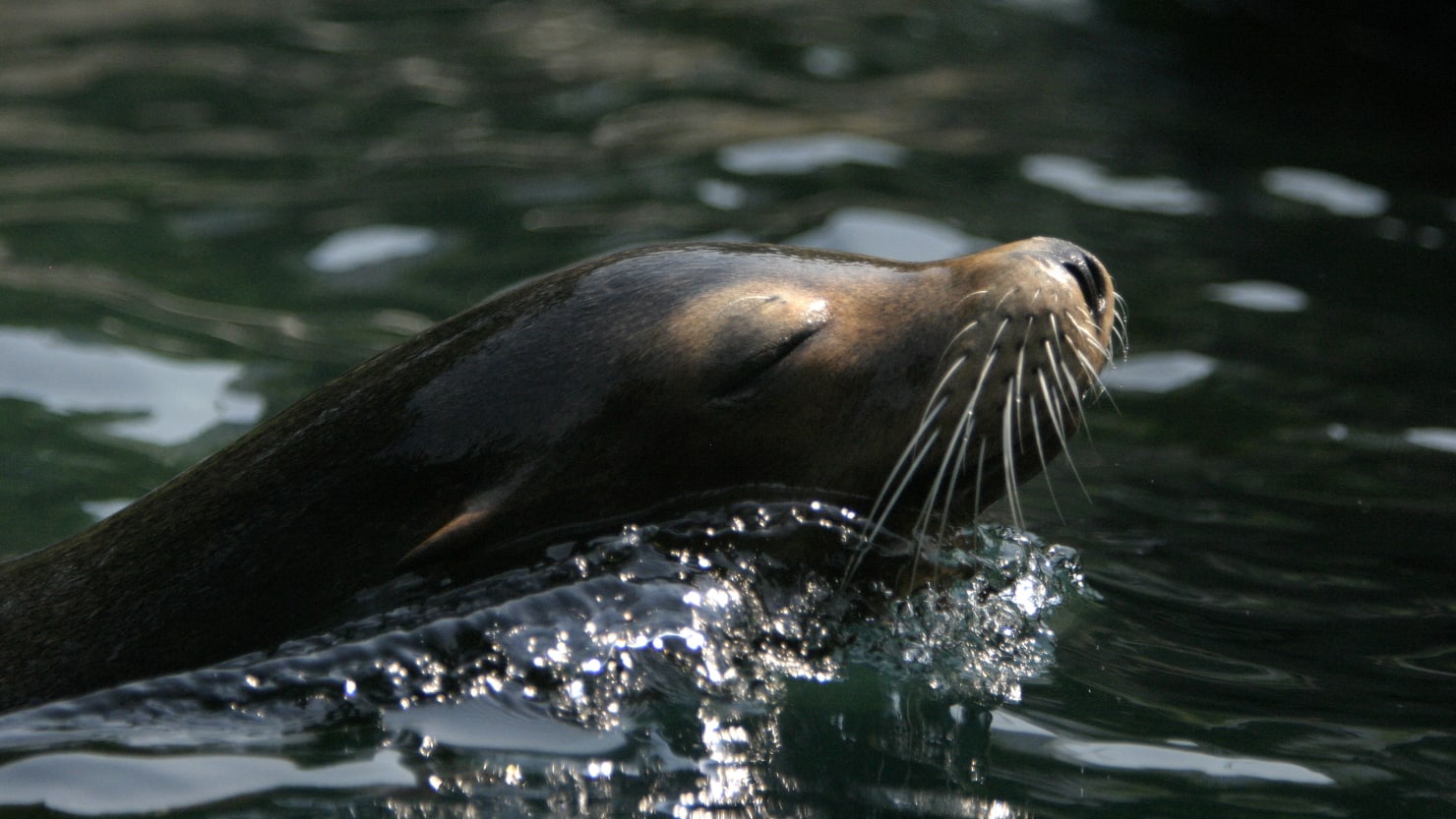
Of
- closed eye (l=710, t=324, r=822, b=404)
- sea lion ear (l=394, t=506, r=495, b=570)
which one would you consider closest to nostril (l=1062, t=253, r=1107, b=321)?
closed eye (l=710, t=324, r=822, b=404)

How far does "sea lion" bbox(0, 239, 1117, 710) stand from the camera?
370 cm

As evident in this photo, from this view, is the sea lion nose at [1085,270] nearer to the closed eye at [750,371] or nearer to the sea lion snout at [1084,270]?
the sea lion snout at [1084,270]

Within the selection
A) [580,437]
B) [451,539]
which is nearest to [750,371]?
[580,437]

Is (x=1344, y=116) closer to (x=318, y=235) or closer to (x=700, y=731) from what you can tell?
(x=318, y=235)

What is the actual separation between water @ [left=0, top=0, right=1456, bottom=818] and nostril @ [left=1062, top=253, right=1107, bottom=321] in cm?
79

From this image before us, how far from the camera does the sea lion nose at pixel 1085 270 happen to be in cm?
408

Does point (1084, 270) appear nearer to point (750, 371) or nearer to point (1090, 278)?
point (1090, 278)

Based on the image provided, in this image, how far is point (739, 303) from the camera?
3.94 meters

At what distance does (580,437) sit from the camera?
3850mm

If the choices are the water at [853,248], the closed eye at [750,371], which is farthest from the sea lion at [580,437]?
the water at [853,248]

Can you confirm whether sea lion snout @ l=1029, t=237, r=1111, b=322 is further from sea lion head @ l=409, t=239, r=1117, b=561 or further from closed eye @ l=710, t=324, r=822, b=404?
closed eye @ l=710, t=324, r=822, b=404

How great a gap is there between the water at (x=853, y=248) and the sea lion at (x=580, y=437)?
21 centimetres

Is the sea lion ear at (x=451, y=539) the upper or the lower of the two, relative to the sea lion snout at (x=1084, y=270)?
lower

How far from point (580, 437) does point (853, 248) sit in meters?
3.39
